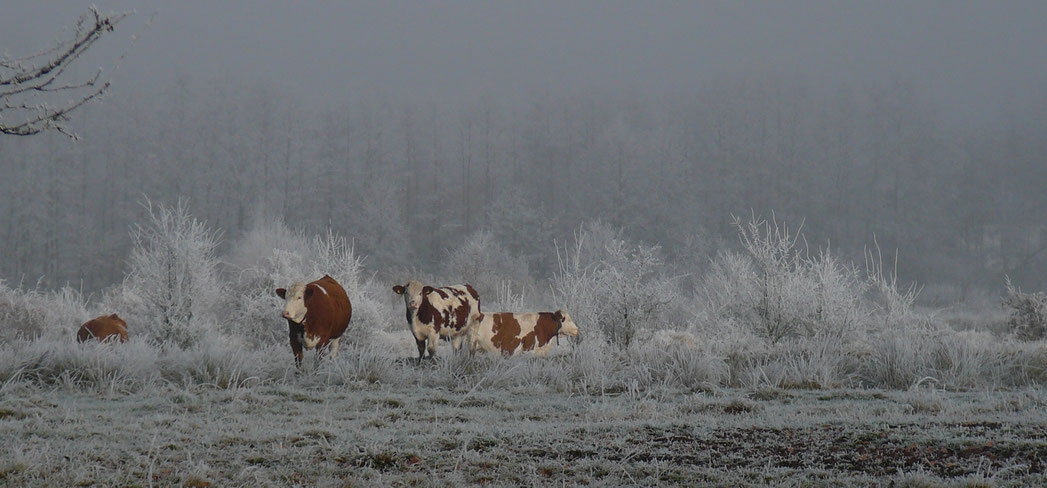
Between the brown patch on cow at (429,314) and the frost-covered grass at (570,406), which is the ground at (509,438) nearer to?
the frost-covered grass at (570,406)

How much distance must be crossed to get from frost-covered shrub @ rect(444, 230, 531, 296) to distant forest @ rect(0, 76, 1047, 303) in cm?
613

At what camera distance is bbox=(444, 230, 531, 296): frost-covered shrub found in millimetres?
29906

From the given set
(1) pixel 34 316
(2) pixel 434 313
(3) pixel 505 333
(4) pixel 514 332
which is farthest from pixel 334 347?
(1) pixel 34 316

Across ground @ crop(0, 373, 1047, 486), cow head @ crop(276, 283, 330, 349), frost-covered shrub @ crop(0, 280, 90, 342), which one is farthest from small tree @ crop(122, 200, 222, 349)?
ground @ crop(0, 373, 1047, 486)

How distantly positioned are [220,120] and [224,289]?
35.8 m

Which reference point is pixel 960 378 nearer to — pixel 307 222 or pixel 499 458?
pixel 499 458

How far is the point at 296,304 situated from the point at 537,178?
46.0m

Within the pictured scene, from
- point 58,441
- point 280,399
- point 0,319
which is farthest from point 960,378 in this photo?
point 0,319

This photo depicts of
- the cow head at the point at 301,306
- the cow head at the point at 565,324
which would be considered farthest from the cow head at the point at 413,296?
the cow head at the point at 565,324

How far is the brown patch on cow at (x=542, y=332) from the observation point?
35.1 ft

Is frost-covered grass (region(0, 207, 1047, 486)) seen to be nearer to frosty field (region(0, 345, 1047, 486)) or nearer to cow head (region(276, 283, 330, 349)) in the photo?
frosty field (region(0, 345, 1047, 486))

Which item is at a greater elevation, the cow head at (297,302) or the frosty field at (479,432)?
the cow head at (297,302)

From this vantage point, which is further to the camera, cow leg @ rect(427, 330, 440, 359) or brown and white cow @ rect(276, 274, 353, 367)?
cow leg @ rect(427, 330, 440, 359)

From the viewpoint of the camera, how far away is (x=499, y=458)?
14.0 feet
